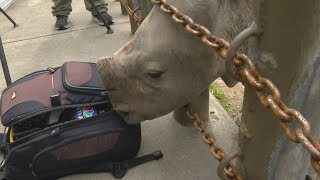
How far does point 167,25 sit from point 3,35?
3599mm

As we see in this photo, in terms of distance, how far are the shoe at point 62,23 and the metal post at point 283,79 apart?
377 cm

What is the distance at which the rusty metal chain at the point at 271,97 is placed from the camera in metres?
0.80

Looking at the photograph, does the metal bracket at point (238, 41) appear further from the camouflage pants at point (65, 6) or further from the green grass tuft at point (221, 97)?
the camouflage pants at point (65, 6)

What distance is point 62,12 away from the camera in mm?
4652

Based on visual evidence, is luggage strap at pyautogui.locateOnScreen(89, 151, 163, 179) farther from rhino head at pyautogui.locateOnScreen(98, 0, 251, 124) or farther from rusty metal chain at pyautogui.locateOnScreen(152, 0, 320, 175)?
rusty metal chain at pyautogui.locateOnScreen(152, 0, 320, 175)

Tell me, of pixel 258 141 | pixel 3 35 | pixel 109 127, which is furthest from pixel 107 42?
pixel 258 141

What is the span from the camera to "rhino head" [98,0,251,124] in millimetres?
1697

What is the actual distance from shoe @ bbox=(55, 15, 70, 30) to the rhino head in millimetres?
2773

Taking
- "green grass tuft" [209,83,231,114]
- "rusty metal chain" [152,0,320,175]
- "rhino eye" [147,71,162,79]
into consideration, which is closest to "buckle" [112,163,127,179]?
"rhino eye" [147,71,162,79]

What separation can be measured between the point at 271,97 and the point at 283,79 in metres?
0.17

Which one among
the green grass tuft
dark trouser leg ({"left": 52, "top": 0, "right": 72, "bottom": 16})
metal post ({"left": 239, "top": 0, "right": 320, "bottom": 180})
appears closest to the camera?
metal post ({"left": 239, "top": 0, "right": 320, "bottom": 180})

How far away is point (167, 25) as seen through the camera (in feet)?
5.58

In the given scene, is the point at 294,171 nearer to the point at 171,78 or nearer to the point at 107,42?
the point at 171,78

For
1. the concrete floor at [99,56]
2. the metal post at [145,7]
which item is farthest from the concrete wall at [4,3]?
the metal post at [145,7]
